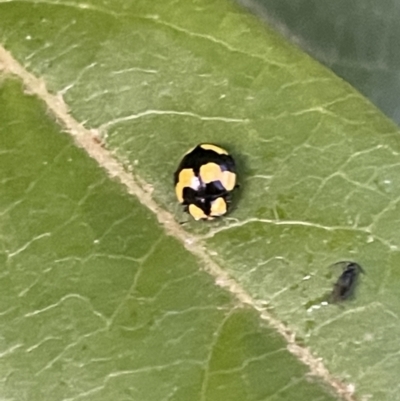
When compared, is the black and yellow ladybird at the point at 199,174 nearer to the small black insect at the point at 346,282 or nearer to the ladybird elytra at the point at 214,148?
the ladybird elytra at the point at 214,148

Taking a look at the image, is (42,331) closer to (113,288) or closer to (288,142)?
(113,288)

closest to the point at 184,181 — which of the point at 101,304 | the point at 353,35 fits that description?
the point at 101,304

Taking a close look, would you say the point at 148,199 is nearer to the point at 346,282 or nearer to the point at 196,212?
the point at 196,212

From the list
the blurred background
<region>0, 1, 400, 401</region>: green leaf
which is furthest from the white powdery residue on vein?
the blurred background

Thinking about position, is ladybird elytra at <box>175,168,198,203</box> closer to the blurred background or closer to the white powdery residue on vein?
the white powdery residue on vein

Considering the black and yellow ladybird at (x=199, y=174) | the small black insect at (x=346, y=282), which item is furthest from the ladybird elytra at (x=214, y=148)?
the small black insect at (x=346, y=282)

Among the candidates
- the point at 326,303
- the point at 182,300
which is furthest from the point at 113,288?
the point at 326,303

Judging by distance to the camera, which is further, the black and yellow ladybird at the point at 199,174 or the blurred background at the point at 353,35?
the blurred background at the point at 353,35
